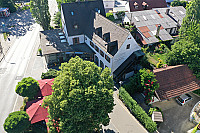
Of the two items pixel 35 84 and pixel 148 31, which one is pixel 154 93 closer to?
pixel 35 84

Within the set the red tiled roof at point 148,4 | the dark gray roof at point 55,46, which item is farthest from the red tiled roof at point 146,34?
the red tiled roof at point 148,4

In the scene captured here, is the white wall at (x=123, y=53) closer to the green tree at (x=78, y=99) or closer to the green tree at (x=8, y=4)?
the green tree at (x=78, y=99)

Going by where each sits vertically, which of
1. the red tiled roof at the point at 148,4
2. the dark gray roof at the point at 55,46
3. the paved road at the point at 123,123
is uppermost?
the red tiled roof at the point at 148,4

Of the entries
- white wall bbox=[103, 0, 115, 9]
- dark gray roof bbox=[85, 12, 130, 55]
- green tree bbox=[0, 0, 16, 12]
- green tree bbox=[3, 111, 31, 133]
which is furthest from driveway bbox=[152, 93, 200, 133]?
green tree bbox=[0, 0, 16, 12]

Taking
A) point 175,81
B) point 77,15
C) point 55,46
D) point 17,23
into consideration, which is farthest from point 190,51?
point 17,23

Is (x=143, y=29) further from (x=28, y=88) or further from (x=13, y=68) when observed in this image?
(x=13, y=68)

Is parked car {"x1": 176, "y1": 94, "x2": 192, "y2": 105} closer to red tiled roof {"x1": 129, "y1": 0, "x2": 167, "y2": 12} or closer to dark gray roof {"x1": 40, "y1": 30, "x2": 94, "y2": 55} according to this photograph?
dark gray roof {"x1": 40, "y1": 30, "x2": 94, "y2": 55}
